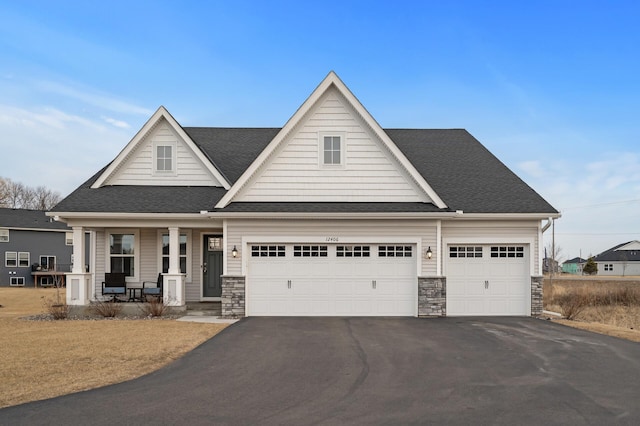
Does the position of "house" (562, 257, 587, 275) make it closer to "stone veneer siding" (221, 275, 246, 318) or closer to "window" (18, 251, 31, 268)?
"window" (18, 251, 31, 268)

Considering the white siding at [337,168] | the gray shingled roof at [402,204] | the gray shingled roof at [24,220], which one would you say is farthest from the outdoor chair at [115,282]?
the gray shingled roof at [24,220]

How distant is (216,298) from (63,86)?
11557 mm

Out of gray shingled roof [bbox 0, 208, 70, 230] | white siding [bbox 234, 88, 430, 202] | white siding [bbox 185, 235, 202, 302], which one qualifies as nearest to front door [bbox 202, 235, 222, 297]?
white siding [bbox 185, 235, 202, 302]

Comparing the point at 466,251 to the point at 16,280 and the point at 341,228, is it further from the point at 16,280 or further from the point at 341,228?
the point at 16,280

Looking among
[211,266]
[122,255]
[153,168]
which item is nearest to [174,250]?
[211,266]

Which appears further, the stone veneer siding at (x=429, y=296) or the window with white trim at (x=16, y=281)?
the window with white trim at (x=16, y=281)

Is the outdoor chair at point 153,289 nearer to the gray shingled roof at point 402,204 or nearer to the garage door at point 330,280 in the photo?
the gray shingled roof at point 402,204

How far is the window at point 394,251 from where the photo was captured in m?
16.4

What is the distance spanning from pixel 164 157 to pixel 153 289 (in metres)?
4.62

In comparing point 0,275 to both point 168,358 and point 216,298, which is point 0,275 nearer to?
point 216,298

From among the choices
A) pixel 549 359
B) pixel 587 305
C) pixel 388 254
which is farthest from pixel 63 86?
pixel 587 305

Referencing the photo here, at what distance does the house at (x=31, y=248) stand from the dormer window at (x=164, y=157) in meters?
27.9

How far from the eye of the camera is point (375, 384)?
8.05 meters

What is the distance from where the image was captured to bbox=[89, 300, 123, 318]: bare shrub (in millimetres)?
16078
